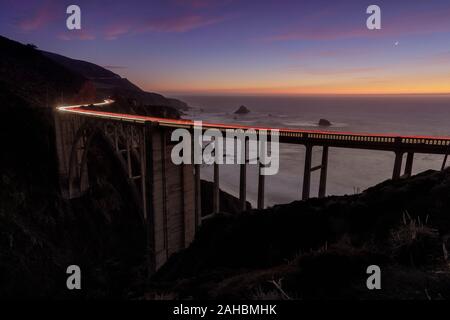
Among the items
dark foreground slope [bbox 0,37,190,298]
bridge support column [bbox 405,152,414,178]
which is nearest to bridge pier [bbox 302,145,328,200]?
bridge support column [bbox 405,152,414,178]

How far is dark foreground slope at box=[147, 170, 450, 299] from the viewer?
563cm

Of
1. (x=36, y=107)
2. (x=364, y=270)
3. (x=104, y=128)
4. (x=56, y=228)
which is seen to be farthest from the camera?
(x=36, y=107)

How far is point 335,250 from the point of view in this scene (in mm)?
6715

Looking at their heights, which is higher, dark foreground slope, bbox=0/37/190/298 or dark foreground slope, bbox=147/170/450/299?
dark foreground slope, bbox=147/170/450/299

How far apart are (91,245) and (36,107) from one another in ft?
76.2

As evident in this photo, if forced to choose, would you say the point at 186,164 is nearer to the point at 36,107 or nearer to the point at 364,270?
the point at 364,270

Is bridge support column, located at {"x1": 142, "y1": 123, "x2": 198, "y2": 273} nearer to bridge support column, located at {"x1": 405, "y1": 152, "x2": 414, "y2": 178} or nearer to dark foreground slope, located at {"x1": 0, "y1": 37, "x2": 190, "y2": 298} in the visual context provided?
dark foreground slope, located at {"x1": 0, "y1": 37, "x2": 190, "y2": 298}

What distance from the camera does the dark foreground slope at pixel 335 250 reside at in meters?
5.63

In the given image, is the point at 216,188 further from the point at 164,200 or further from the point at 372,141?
the point at 372,141

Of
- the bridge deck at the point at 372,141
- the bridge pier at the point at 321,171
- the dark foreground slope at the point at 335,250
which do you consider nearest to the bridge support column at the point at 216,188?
the bridge deck at the point at 372,141

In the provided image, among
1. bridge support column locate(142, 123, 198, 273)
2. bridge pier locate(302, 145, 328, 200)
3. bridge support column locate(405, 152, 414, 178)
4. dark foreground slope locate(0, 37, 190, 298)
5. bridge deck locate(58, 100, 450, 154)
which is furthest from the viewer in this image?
dark foreground slope locate(0, 37, 190, 298)

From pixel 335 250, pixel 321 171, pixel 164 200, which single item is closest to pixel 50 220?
pixel 164 200

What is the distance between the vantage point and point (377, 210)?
1142cm
